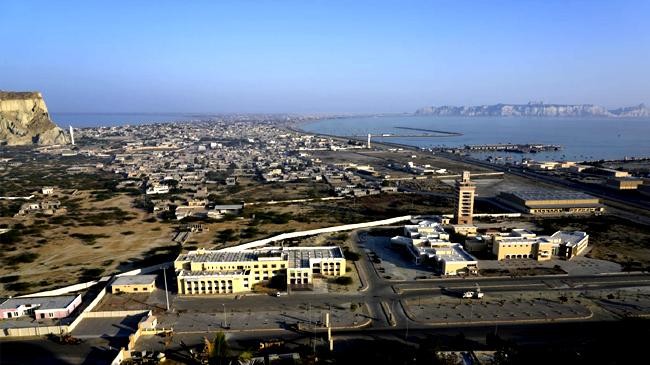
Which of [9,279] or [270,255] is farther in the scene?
[270,255]

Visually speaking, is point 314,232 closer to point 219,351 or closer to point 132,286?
point 132,286

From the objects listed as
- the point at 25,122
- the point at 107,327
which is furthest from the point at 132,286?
the point at 25,122

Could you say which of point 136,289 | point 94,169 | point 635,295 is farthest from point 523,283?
point 94,169

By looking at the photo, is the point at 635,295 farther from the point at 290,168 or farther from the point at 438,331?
the point at 290,168

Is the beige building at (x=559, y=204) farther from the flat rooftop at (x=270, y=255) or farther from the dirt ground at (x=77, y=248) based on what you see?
the dirt ground at (x=77, y=248)

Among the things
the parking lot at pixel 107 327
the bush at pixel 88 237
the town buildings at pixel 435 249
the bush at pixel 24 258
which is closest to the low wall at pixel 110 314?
the parking lot at pixel 107 327

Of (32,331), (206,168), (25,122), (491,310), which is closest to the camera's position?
(32,331)

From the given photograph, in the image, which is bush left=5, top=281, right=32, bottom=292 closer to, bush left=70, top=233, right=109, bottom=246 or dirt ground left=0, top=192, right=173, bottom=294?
dirt ground left=0, top=192, right=173, bottom=294

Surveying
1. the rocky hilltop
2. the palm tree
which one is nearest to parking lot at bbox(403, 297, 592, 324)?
the palm tree
